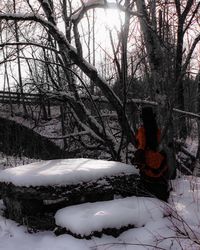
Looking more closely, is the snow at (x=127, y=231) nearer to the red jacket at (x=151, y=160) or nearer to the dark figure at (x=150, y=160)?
the dark figure at (x=150, y=160)

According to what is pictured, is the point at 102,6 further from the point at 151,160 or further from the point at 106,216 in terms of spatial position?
the point at 106,216

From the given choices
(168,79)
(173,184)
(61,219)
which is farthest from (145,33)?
(61,219)

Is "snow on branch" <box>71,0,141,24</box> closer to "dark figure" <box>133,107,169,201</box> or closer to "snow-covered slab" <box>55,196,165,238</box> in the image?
"dark figure" <box>133,107,169,201</box>

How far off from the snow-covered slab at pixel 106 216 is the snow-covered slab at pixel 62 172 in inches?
15.4

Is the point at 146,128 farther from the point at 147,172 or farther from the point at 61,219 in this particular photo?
the point at 61,219

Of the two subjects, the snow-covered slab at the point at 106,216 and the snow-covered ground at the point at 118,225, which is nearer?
the snow-covered ground at the point at 118,225

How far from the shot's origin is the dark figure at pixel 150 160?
18.6ft

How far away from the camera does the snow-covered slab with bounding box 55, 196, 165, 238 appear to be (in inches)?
183

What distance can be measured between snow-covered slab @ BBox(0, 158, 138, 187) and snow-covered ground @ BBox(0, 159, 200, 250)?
1.36 feet

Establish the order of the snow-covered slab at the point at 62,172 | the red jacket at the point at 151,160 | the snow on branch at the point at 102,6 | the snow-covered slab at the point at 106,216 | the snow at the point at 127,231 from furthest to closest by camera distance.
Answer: the snow on branch at the point at 102,6, the red jacket at the point at 151,160, the snow-covered slab at the point at 62,172, the snow-covered slab at the point at 106,216, the snow at the point at 127,231

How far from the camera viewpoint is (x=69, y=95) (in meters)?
8.66

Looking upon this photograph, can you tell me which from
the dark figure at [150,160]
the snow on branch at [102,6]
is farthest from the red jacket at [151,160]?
the snow on branch at [102,6]

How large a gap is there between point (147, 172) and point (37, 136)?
570 inches

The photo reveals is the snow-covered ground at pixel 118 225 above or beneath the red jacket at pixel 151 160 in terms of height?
beneath
